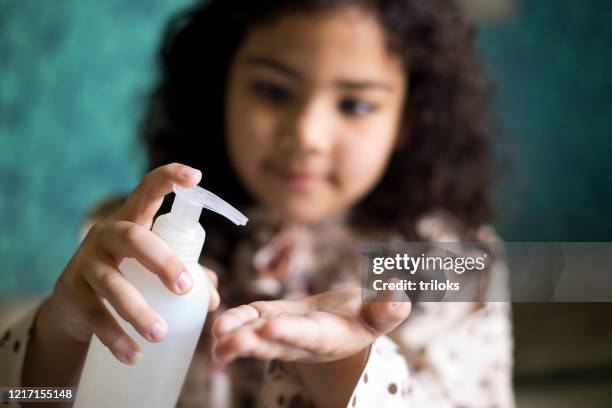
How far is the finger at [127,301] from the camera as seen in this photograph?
0.21 meters

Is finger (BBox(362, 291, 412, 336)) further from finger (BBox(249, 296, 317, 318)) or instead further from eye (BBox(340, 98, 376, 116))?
eye (BBox(340, 98, 376, 116))

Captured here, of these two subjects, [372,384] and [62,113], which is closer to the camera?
[372,384]

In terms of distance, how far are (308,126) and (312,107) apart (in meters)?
0.02

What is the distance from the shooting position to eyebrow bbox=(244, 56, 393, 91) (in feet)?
1.56

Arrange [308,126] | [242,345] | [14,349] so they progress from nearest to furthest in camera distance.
A: [242,345], [14,349], [308,126]

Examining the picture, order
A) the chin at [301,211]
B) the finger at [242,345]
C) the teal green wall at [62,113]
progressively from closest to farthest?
the finger at [242,345] < the chin at [301,211] < the teal green wall at [62,113]

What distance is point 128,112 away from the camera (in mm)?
1003

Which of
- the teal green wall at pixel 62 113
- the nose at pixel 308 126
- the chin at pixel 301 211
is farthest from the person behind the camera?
the teal green wall at pixel 62 113

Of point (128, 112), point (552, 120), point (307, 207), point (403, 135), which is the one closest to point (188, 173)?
point (307, 207)

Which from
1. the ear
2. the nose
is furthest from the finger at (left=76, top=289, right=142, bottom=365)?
the ear

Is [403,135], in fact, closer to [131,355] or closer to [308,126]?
[308,126]

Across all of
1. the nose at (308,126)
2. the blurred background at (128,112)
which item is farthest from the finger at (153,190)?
the blurred background at (128,112)

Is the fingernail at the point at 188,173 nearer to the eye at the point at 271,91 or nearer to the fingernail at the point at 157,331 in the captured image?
the fingernail at the point at 157,331

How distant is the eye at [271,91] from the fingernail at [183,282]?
293 millimetres
